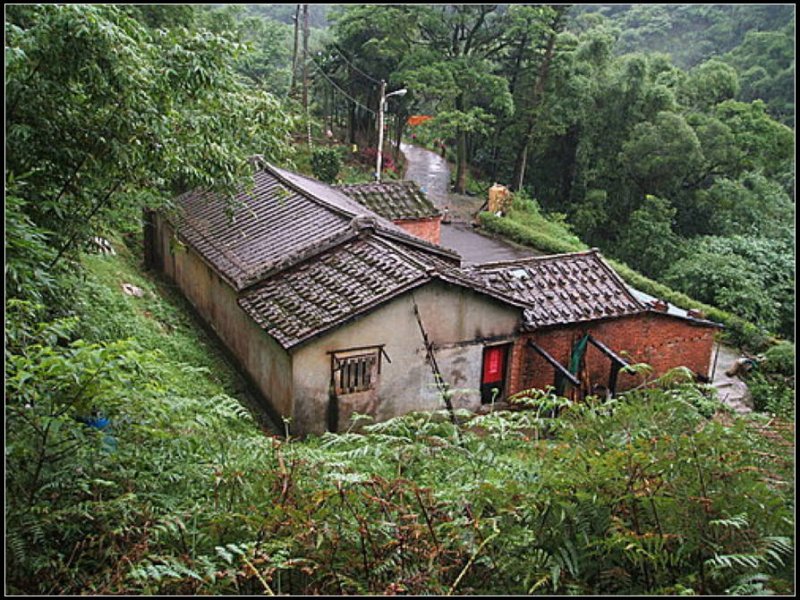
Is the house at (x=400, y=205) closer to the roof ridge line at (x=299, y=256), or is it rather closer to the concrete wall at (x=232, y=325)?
the concrete wall at (x=232, y=325)

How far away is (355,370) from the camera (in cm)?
1161

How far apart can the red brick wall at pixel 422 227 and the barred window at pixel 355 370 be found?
8370 mm

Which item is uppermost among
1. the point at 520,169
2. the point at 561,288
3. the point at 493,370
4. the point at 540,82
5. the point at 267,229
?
the point at 540,82

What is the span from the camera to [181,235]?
51.7 feet

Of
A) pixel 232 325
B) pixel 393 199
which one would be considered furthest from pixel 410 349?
pixel 393 199

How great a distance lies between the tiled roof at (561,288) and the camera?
13.5 metres

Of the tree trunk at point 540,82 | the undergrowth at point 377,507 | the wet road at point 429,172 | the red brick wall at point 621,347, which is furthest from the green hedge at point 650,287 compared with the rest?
the undergrowth at point 377,507

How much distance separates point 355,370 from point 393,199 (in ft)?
30.9

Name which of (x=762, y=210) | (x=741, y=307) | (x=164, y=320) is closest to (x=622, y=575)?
(x=164, y=320)

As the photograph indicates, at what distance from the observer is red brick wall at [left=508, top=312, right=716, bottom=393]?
1352 centimetres

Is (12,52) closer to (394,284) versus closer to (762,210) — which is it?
(394,284)

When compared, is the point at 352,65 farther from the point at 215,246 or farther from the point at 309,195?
the point at 215,246

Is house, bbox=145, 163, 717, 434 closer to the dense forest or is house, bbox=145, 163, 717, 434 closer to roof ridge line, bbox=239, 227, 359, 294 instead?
roof ridge line, bbox=239, 227, 359, 294

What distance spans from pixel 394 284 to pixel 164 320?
5395 mm
